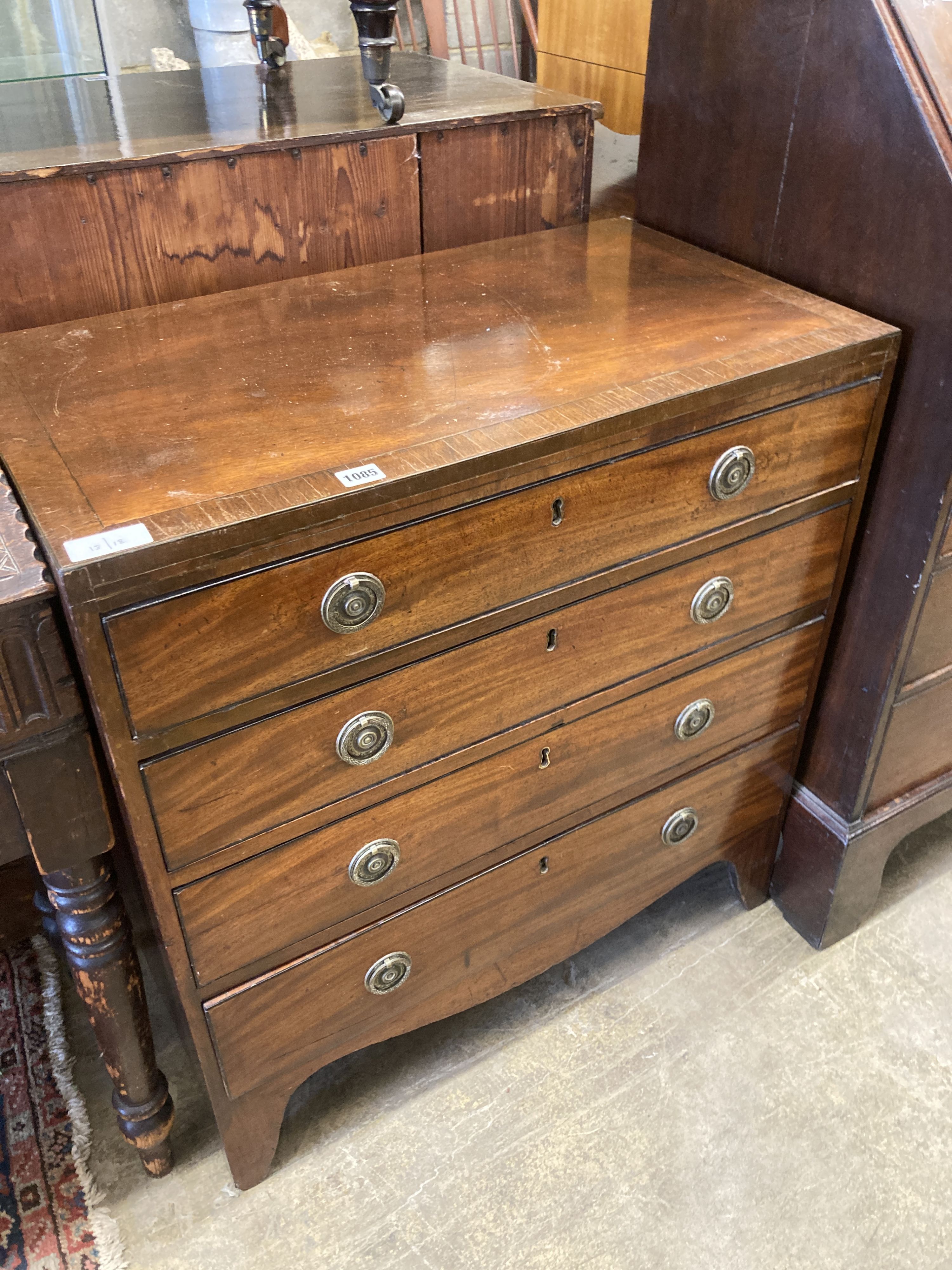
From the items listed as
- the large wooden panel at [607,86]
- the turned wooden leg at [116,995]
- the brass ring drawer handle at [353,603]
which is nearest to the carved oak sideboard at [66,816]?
the turned wooden leg at [116,995]

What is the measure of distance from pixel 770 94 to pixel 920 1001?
4.41ft

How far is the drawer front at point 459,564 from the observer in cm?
89

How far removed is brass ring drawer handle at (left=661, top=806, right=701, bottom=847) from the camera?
147 cm

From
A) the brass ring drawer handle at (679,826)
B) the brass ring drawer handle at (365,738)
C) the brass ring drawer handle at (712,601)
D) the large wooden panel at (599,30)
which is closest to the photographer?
the brass ring drawer handle at (365,738)

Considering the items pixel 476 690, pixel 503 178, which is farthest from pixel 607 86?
pixel 476 690

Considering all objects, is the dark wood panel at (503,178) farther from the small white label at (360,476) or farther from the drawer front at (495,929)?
the drawer front at (495,929)

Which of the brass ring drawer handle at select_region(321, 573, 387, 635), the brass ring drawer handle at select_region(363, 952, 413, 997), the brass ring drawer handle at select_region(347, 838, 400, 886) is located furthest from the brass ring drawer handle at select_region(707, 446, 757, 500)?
the brass ring drawer handle at select_region(363, 952, 413, 997)

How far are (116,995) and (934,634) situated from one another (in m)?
1.16

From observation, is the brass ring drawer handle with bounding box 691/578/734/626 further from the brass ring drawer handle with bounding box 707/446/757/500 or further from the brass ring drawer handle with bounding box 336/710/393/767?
the brass ring drawer handle with bounding box 336/710/393/767

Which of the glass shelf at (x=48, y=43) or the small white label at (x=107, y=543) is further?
the glass shelf at (x=48, y=43)

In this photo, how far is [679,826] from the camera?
4.89ft

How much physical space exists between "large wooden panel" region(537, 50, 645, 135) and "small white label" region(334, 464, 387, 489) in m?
2.45

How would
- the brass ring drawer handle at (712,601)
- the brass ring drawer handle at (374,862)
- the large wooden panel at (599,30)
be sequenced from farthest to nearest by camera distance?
the large wooden panel at (599,30) → the brass ring drawer handle at (712,601) → the brass ring drawer handle at (374,862)

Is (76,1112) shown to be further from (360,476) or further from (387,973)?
(360,476)
